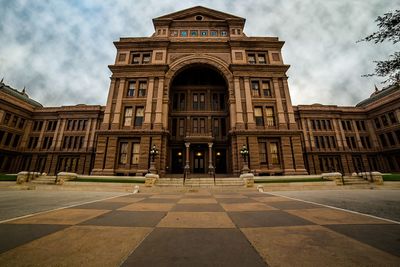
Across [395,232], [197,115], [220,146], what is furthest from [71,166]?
[395,232]

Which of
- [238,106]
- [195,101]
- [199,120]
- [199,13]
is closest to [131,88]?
[195,101]

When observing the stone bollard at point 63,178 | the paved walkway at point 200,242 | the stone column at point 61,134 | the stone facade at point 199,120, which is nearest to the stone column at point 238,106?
the stone facade at point 199,120

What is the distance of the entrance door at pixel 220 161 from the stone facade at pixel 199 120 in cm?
15

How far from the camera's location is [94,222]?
3.64 metres

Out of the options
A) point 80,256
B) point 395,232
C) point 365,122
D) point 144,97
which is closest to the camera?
point 80,256

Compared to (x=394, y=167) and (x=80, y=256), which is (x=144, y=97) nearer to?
(x=80, y=256)

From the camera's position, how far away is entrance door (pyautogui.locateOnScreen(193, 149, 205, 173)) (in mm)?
24812

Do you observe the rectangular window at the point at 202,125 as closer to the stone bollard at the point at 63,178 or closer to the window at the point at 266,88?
the window at the point at 266,88

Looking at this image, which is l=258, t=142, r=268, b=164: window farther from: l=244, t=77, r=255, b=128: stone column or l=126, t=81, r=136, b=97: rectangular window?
l=126, t=81, r=136, b=97: rectangular window

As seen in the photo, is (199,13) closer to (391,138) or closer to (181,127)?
(181,127)

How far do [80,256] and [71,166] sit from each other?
1528 inches

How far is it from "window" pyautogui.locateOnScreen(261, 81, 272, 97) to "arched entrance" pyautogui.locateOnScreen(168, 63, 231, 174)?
5.74 m

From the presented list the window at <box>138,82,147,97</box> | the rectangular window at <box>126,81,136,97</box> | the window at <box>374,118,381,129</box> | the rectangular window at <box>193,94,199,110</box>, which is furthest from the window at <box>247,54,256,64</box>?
the window at <box>374,118,381,129</box>

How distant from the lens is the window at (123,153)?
20.7 metres
